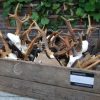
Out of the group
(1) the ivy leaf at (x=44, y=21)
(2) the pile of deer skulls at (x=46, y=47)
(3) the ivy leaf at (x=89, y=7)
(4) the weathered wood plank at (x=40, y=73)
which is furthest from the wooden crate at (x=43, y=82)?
(3) the ivy leaf at (x=89, y=7)

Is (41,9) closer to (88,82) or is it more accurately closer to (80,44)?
(80,44)

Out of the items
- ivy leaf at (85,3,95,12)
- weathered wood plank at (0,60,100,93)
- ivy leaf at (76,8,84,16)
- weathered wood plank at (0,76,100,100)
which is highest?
ivy leaf at (85,3,95,12)

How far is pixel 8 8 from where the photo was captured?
4.07m

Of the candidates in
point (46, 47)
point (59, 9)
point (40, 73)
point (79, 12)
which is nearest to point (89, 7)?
point (79, 12)

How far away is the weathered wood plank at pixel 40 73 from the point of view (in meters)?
2.25

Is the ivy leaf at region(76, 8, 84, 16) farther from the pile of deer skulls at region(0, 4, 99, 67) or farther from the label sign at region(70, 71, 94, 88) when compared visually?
the label sign at region(70, 71, 94, 88)

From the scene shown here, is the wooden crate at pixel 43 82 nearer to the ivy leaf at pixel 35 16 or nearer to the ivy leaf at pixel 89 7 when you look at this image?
the ivy leaf at pixel 35 16

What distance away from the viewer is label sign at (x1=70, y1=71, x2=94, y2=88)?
7.11ft

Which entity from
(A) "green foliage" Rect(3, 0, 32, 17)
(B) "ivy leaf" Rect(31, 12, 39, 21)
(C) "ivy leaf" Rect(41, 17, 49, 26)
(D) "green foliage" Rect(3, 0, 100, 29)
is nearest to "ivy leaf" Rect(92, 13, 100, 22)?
(D) "green foliage" Rect(3, 0, 100, 29)

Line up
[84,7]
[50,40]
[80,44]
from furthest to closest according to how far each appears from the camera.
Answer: [84,7] → [50,40] → [80,44]

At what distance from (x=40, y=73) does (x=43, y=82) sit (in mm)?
69

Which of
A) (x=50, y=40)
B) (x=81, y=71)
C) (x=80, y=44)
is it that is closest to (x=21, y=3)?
(x=50, y=40)

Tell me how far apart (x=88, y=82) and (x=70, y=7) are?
190 cm

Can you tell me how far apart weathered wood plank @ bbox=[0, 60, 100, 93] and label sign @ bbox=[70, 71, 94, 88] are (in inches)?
0.9
